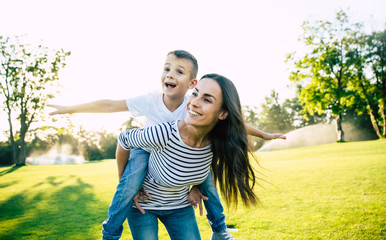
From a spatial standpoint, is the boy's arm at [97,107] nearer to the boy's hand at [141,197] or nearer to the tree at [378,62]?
the boy's hand at [141,197]

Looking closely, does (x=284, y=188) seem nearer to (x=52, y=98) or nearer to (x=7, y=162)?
(x=52, y=98)

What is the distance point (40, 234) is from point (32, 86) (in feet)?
102

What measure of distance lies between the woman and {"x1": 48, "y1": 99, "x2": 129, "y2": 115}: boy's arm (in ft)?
2.14

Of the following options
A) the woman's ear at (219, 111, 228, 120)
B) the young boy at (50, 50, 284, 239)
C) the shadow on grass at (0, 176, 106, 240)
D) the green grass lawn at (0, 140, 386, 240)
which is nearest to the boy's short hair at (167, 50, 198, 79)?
the young boy at (50, 50, 284, 239)

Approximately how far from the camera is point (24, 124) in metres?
29.4

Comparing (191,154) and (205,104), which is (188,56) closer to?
(205,104)

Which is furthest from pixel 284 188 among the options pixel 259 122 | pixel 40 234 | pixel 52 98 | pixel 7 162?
pixel 259 122

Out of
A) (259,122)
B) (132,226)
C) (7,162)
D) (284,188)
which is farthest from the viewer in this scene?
(259,122)

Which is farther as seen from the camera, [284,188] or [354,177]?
[354,177]

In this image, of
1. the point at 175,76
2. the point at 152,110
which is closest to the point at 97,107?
the point at 152,110

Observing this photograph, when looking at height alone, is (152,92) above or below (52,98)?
below

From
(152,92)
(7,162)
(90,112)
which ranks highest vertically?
(152,92)

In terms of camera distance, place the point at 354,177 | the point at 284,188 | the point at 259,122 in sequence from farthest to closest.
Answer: the point at 259,122 < the point at 354,177 < the point at 284,188

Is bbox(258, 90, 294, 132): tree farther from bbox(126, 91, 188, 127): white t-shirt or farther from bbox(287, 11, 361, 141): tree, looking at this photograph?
bbox(126, 91, 188, 127): white t-shirt
